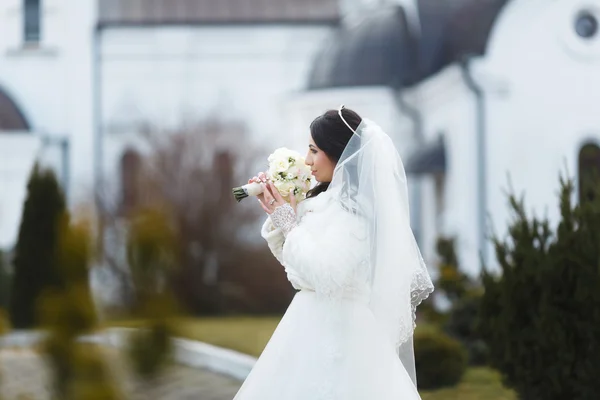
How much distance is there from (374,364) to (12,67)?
2443 cm

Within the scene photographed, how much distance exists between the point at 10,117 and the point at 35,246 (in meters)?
11.2

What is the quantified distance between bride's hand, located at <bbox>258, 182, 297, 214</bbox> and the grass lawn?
0.63 metres

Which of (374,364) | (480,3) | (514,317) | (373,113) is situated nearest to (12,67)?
(373,113)

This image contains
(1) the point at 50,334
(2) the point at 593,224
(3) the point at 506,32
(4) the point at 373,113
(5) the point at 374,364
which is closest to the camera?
(1) the point at 50,334

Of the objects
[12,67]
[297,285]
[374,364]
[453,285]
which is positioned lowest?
[453,285]

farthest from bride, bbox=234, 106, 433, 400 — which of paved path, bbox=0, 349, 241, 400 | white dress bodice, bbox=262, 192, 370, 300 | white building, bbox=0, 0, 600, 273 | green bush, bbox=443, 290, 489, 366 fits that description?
white building, bbox=0, 0, 600, 273

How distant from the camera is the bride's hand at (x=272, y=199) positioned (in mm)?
4738

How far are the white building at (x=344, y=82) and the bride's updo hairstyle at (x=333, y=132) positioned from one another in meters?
12.1

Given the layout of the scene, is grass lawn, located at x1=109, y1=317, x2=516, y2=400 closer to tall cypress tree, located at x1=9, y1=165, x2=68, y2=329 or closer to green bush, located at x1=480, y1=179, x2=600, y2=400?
green bush, located at x1=480, y1=179, x2=600, y2=400

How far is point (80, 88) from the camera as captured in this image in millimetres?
27188

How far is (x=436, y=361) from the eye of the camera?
9.23 metres

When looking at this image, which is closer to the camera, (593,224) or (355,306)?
(355,306)

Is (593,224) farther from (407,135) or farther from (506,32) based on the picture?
(407,135)

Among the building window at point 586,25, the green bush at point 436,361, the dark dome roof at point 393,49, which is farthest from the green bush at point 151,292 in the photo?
the dark dome roof at point 393,49
